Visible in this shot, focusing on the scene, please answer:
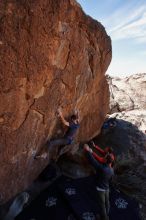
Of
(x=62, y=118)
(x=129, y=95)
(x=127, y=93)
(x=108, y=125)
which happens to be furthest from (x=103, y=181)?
(x=127, y=93)

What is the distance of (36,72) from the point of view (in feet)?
25.7

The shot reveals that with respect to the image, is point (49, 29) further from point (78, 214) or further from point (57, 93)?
point (78, 214)

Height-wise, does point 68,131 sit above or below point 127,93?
below

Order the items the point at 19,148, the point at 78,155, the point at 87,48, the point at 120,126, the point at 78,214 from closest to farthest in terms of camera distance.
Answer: the point at 19,148
the point at 78,214
the point at 87,48
the point at 78,155
the point at 120,126

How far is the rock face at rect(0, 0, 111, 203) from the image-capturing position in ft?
23.5

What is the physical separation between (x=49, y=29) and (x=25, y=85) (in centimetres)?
142

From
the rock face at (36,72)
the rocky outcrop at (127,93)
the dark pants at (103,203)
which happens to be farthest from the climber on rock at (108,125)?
the dark pants at (103,203)

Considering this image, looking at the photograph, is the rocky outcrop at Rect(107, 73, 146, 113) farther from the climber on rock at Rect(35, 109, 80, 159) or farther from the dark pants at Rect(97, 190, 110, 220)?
the dark pants at Rect(97, 190, 110, 220)

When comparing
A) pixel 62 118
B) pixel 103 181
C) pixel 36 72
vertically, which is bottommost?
pixel 103 181

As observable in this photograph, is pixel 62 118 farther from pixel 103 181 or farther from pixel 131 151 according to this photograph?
pixel 131 151

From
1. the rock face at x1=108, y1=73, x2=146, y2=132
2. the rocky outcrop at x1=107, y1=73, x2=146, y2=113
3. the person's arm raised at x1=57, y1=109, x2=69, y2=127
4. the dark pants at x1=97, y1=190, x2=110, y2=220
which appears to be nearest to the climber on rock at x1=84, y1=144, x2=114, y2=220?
the dark pants at x1=97, y1=190, x2=110, y2=220

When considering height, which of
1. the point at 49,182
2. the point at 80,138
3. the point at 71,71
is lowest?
the point at 49,182

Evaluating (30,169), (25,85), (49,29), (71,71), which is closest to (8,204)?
(30,169)

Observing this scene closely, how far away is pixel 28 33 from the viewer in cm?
734
